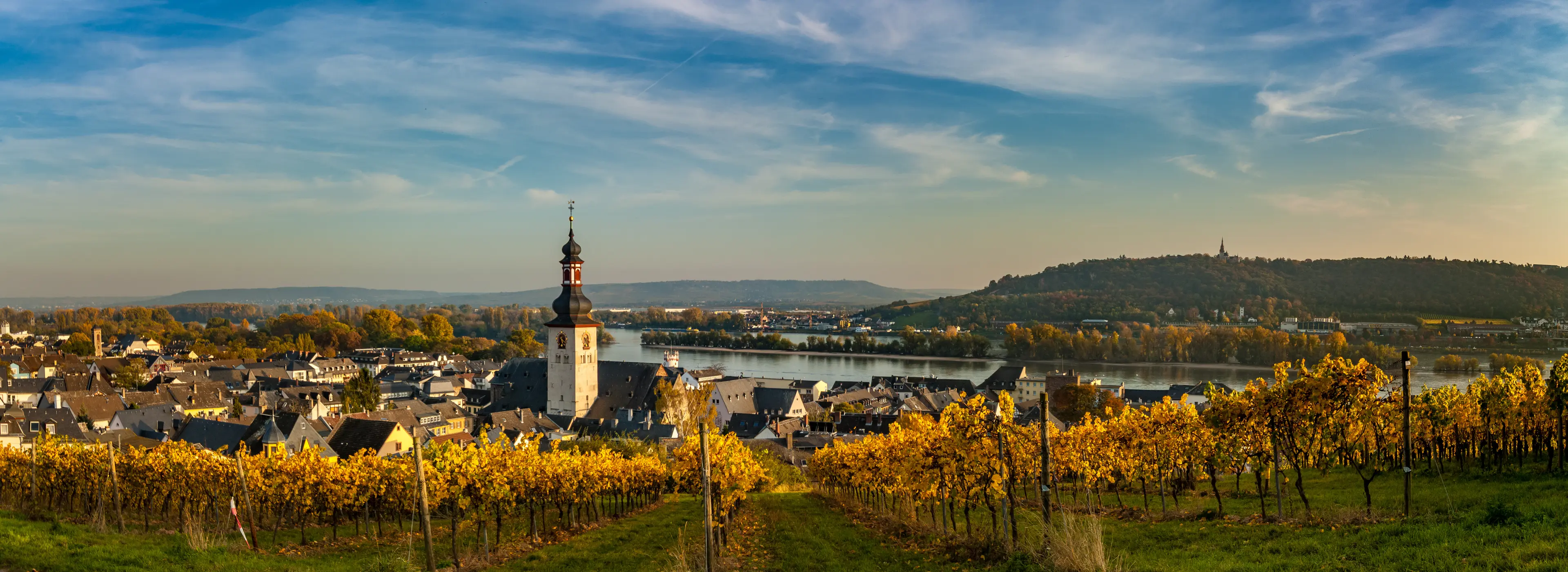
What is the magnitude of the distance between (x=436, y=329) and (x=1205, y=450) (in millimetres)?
116449

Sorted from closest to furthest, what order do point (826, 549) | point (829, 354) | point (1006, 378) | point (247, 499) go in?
point (826, 549) < point (247, 499) < point (1006, 378) < point (829, 354)

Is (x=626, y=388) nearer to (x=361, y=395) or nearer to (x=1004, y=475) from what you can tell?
(x=361, y=395)

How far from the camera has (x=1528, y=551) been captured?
8047mm

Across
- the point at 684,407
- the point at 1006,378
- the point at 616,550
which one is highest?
the point at 616,550

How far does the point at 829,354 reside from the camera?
5020 inches

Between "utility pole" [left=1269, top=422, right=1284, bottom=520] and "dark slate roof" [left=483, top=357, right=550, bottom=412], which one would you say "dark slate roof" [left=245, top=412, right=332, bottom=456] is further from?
"utility pole" [left=1269, top=422, right=1284, bottom=520]

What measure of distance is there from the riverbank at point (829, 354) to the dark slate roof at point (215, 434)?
294 feet

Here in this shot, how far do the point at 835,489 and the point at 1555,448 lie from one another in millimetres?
19050

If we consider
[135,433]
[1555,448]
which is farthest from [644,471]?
[135,433]

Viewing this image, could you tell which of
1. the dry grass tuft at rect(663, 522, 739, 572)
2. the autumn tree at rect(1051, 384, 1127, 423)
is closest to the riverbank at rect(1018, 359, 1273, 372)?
the autumn tree at rect(1051, 384, 1127, 423)

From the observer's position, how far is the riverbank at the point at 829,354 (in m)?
115

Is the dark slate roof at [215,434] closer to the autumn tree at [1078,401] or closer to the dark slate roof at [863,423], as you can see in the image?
the dark slate roof at [863,423]

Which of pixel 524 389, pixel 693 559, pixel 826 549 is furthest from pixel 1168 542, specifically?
pixel 524 389

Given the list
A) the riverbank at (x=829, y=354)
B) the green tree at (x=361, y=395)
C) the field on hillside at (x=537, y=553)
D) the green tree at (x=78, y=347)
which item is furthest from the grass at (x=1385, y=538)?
the green tree at (x=78, y=347)
